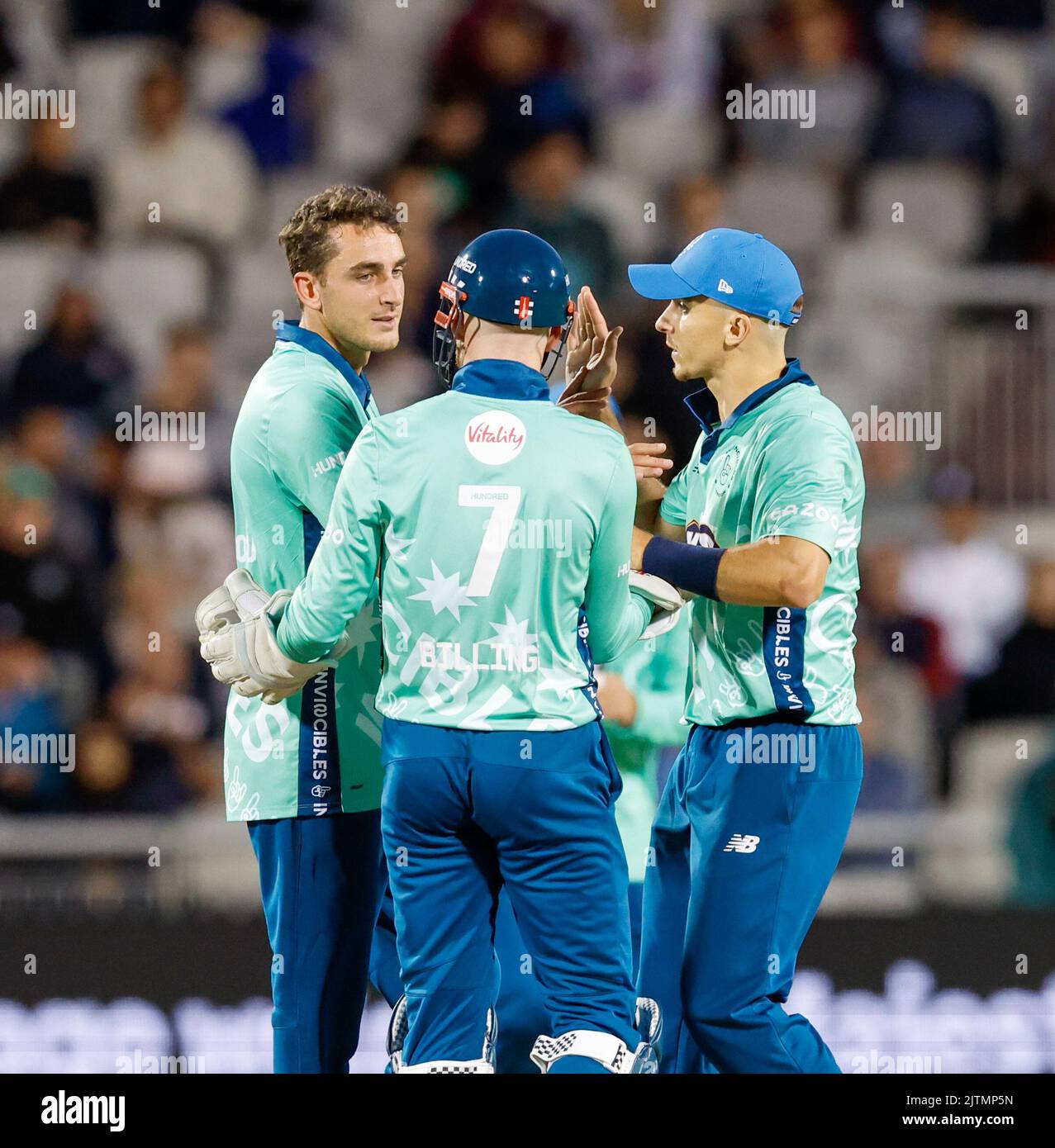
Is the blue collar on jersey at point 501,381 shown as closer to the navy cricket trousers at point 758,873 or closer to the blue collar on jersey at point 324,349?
the blue collar on jersey at point 324,349

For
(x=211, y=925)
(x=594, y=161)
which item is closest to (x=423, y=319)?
(x=594, y=161)

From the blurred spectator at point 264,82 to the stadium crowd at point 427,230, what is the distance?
0.01 metres

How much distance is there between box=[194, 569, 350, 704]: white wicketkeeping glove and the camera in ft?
11.8

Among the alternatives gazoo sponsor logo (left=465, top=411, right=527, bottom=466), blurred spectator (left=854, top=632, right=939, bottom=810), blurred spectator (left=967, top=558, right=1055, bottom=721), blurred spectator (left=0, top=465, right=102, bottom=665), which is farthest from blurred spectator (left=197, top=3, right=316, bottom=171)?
gazoo sponsor logo (left=465, top=411, right=527, bottom=466)

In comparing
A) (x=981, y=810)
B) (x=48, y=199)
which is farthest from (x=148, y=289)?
(x=981, y=810)

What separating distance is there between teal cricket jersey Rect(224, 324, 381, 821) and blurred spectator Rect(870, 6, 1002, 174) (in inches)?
178

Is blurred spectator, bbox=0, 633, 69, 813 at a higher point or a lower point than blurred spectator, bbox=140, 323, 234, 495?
lower

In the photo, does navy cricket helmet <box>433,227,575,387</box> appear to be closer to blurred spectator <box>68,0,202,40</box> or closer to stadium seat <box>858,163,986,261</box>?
stadium seat <box>858,163,986,261</box>

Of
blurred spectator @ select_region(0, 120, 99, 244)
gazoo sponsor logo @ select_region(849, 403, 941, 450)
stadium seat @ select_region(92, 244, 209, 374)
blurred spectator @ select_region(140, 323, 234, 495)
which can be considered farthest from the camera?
blurred spectator @ select_region(0, 120, 99, 244)

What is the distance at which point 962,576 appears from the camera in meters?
6.93

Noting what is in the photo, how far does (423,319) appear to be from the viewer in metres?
7.18

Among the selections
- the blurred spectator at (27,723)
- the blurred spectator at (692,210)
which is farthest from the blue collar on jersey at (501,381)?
the blurred spectator at (692,210)

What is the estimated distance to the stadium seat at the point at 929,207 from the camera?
7566 millimetres
